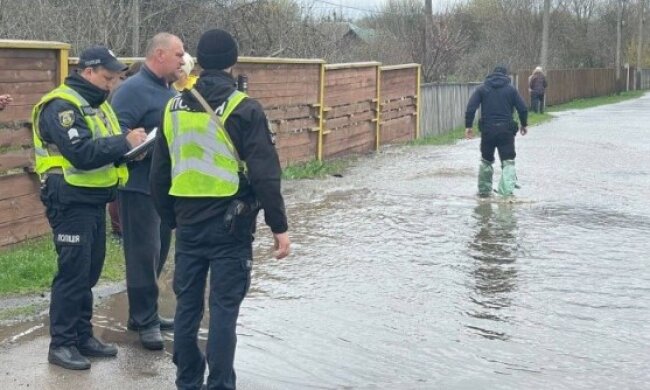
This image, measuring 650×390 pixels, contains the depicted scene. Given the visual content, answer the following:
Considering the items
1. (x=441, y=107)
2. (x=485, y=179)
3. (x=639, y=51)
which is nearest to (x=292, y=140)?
(x=485, y=179)

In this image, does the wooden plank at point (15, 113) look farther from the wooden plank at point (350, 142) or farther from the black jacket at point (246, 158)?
the wooden plank at point (350, 142)

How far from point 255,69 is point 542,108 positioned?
78.4 ft

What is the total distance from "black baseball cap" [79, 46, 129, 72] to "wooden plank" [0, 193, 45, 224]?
3196mm

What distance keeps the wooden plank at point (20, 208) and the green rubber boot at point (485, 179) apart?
5999mm

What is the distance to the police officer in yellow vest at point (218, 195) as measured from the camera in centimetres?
500

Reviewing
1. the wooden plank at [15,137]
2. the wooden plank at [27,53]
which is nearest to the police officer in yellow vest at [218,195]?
the wooden plank at [27,53]

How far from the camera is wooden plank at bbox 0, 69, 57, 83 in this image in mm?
8555

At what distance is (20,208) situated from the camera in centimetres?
887

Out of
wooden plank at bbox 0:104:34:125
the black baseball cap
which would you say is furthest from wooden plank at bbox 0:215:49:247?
the black baseball cap

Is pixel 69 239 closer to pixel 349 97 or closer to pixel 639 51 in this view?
pixel 349 97

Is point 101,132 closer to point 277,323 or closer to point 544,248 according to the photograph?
point 277,323

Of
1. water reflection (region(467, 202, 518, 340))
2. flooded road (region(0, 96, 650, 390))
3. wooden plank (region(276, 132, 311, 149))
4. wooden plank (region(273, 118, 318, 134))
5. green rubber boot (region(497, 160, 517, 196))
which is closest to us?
flooded road (region(0, 96, 650, 390))

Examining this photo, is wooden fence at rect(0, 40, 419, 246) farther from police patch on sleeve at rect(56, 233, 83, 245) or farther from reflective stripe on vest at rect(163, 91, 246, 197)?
reflective stripe on vest at rect(163, 91, 246, 197)

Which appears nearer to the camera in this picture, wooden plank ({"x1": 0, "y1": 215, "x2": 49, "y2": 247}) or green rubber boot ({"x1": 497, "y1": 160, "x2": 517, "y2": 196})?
wooden plank ({"x1": 0, "y1": 215, "x2": 49, "y2": 247})
